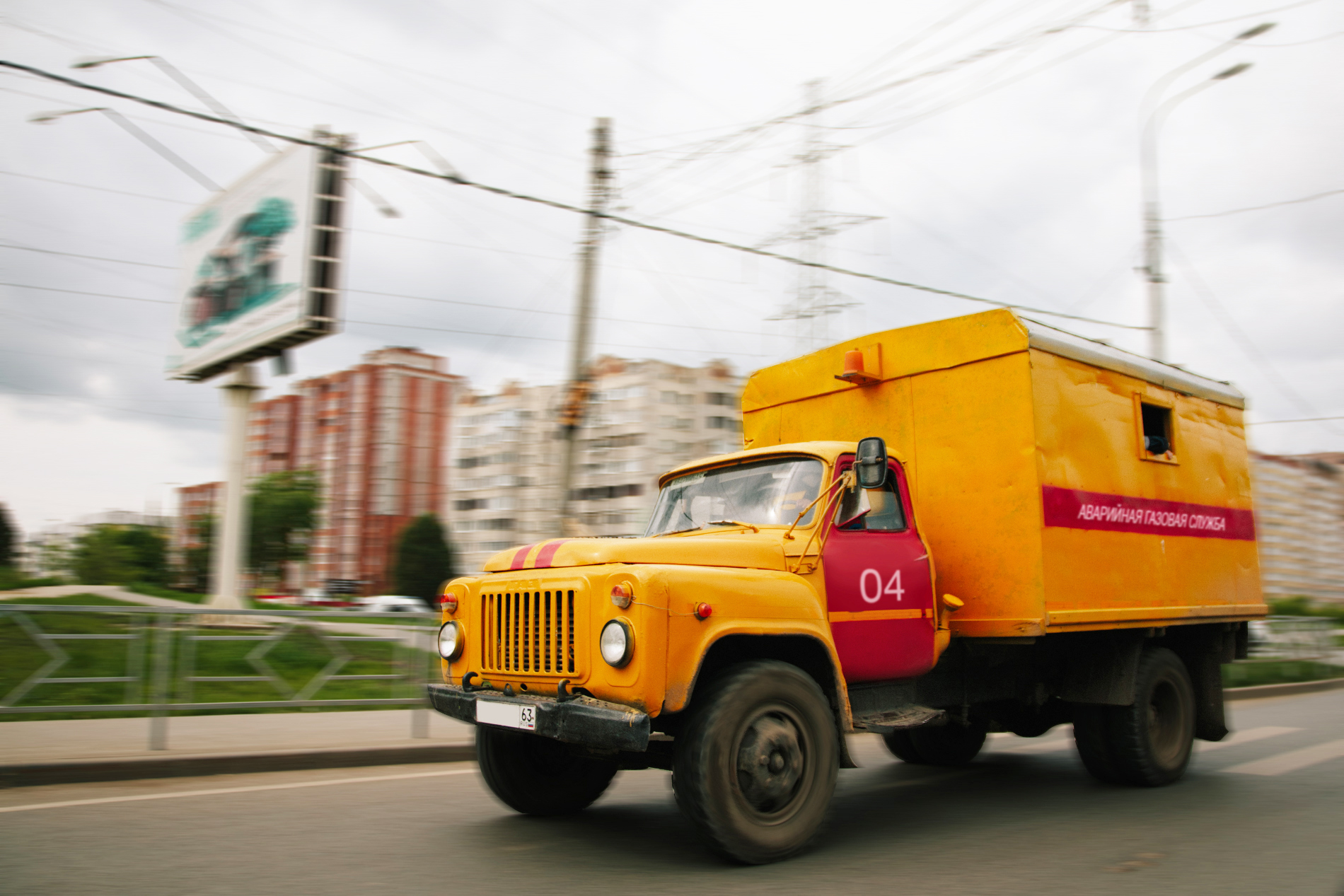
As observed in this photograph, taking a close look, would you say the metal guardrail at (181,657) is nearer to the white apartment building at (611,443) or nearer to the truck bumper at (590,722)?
the truck bumper at (590,722)

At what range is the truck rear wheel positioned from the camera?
8.19m

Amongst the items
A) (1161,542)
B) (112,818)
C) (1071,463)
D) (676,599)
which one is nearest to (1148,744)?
(1161,542)

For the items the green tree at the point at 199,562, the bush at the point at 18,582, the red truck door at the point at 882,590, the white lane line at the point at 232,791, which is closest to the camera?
the red truck door at the point at 882,590

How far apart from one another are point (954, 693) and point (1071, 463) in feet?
5.66

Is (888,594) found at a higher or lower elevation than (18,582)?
higher

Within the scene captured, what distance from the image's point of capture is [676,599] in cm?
452

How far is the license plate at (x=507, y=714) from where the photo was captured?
15.4 ft

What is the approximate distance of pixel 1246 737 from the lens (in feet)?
33.3

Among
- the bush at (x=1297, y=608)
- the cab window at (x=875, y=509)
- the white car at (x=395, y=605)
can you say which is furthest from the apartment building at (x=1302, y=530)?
the cab window at (x=875, y=509)

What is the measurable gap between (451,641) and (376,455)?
99.5 m

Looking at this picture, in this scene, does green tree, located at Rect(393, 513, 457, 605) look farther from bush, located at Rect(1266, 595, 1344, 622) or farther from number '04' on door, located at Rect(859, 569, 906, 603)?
number '04' on door, located at Rect(859, 569, 906, 603)

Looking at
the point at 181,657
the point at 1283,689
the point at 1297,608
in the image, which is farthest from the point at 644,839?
the point at 1297,608

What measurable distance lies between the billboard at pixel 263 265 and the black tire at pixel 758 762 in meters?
15.7

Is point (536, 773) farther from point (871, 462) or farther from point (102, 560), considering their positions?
point (102, 560)
